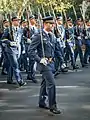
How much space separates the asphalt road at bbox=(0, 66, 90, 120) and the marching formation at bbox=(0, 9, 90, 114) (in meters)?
0.28

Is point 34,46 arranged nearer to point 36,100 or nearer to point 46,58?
point 46,58

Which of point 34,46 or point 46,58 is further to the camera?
point 34,46

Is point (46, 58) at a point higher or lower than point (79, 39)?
lower

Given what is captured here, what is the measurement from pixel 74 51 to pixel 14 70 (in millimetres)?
5314

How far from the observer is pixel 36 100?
959cm

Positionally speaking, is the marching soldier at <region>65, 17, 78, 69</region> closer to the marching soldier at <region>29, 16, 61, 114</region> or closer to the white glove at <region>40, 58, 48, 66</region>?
the marching soldier at <region>29, 16, 61, 114</region>

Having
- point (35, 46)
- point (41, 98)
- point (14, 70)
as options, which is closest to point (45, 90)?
point (41, 98)

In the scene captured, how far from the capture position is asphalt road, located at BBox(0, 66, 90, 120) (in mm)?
8078

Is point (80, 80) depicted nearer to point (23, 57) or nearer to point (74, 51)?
point (23, 57)

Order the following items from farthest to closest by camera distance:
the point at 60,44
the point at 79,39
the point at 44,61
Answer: the point at 79,39
the point at 60,44
the point at 44,61

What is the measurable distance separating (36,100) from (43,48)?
1579 mm

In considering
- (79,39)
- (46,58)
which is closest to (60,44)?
(79,39)

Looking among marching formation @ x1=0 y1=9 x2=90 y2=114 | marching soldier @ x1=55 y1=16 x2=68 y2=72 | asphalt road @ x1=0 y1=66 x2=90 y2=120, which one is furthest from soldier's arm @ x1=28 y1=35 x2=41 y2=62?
marching soldier @ x1=55 y1=16 x2=68 y2=72

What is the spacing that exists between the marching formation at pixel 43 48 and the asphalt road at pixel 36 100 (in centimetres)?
28
